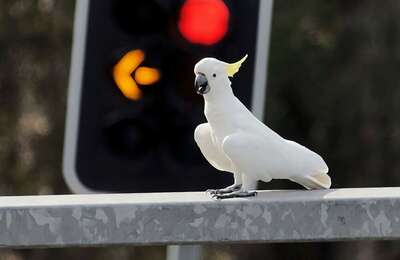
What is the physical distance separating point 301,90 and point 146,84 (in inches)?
113

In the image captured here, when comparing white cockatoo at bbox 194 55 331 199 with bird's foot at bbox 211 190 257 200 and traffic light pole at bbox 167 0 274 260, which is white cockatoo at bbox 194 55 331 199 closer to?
bird's foot at bbox 211 190 257 200

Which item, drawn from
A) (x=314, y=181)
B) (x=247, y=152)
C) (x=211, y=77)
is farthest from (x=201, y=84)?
(x=314, y=181)

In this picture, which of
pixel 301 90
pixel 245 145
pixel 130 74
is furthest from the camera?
pixel 301 90

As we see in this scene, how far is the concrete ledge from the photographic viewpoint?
6.21ft

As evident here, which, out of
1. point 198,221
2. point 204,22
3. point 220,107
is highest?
point 204,22

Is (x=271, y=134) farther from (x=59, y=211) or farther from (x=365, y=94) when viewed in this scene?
(x=365, y=94)

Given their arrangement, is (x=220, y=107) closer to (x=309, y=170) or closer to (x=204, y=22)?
(x=309, y=170)

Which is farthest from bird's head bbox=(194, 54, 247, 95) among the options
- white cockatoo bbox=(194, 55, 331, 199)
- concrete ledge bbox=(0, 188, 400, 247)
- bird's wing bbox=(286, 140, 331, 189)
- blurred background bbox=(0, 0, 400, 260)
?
blurred background bbox=(0, 0, 400, 260)

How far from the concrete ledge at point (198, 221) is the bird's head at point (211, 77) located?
1.09 feet

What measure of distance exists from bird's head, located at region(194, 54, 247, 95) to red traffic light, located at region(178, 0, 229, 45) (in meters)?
0.39

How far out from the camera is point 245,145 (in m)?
2.19

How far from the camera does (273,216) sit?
6.27 feet

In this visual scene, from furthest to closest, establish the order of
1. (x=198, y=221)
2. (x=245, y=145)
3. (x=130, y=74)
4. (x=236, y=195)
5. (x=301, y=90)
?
(x=301, y=90) < (x=130, y=74) < (x=245, y=145) < (x=236, y=195) < (x=198, y=221)

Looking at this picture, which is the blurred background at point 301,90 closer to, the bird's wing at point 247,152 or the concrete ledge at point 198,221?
the bird's wing at point 247,152
